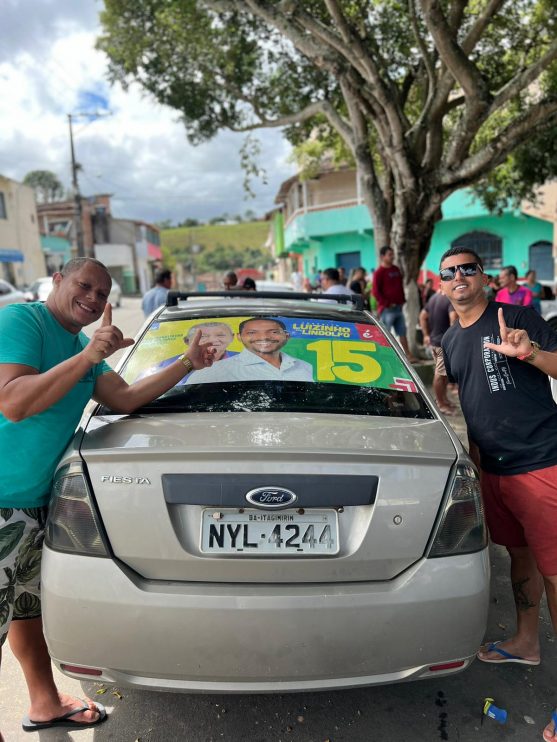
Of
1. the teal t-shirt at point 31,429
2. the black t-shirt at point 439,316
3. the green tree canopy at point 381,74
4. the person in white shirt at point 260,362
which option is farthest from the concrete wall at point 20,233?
the teal t-shirt at point 31,429

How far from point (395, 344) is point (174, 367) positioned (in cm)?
113

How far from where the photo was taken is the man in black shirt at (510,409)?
2.40 m

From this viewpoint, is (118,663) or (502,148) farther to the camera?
(502,148)

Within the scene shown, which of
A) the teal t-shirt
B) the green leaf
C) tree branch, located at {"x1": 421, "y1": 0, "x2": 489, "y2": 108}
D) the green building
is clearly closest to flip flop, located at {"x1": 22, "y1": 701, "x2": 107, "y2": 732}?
the green leaf

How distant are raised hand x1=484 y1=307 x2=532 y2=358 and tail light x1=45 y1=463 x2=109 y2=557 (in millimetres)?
1632

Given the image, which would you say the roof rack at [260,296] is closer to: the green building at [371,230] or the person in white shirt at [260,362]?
the person in white shirt at [260,362]

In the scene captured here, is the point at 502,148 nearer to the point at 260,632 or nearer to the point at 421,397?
the point at 421,397

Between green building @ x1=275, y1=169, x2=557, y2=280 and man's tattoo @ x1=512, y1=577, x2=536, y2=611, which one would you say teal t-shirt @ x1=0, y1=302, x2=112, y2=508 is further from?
green building @ x1=275, y1=169, x2=557, y2=280

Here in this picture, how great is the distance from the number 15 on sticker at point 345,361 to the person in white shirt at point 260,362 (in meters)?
0.08

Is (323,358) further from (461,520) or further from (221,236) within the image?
(221,236)

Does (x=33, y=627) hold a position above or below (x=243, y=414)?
below

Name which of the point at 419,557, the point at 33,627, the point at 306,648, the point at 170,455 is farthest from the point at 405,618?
the point at 33,627

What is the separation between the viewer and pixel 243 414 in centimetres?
232

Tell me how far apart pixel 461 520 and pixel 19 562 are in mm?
1555
